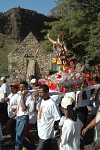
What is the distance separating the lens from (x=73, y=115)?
4.43 meters

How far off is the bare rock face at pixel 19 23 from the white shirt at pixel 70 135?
131ft

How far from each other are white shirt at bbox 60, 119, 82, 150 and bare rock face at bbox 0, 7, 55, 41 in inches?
1574

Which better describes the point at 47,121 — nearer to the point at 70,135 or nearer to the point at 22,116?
the point at 22,116

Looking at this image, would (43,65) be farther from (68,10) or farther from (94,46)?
(94,46)

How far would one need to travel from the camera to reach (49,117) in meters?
5.30

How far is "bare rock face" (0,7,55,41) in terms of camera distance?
44.1 meters

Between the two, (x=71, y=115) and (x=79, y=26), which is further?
(x=79, y=26)

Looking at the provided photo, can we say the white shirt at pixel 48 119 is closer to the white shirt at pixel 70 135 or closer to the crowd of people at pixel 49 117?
the crowd of people at pixel 49 117

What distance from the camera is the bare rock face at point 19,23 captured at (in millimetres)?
44125

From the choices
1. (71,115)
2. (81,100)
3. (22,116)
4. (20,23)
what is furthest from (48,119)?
(20,23)

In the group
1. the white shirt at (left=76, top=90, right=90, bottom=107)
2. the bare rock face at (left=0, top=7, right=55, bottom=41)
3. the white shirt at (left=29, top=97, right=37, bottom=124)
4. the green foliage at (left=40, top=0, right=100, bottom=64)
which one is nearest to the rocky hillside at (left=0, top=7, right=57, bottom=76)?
the bare rock face at (left=0, top=7, right=55, bottom=41)

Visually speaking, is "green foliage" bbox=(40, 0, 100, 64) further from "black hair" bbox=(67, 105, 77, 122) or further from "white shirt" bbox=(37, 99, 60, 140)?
"black hair" bbox=(67, 105, 77, 122)

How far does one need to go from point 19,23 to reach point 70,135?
4201 cm

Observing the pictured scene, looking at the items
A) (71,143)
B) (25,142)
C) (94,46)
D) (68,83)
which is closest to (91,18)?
(94,46)
